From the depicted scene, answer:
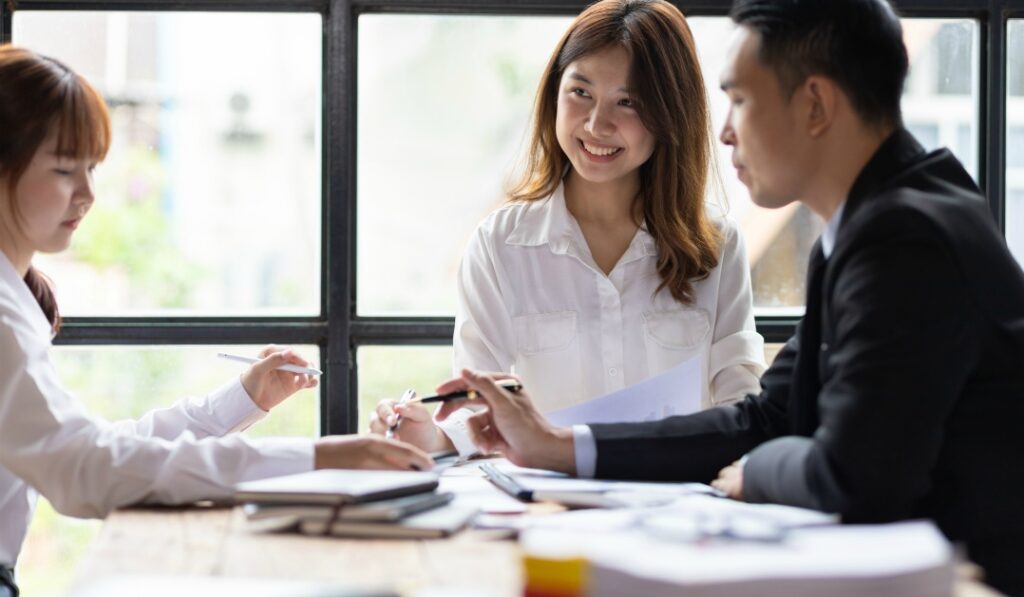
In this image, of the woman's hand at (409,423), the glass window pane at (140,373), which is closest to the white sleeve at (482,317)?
the woman's hand at (409,423)

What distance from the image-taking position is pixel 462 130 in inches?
123

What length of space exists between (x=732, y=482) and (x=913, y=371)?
38cm

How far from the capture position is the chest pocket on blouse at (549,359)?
254 centimetres

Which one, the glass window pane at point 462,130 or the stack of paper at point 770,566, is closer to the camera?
the stack of paper at point 770,566

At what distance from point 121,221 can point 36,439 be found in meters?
1.50

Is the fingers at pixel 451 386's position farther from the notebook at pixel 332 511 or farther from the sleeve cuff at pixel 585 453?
the notebook at pixel 332 511

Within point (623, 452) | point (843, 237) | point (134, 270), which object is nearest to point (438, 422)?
point (623, 452)

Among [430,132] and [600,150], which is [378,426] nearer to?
[600,150]

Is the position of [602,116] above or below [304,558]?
above

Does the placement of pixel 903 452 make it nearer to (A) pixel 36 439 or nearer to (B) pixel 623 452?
(B) pixel 623 452

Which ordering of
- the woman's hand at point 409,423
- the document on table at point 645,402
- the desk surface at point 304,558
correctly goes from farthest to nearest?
the woman's hand at point 409,423, the document on table at point 645,402, the desk surface at point 304,558

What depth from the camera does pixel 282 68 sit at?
9.97ft

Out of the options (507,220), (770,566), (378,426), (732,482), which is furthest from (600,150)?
(770,566)

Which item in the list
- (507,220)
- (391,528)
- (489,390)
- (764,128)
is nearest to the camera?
(391,528)
